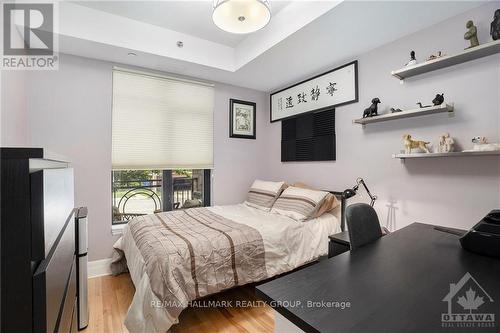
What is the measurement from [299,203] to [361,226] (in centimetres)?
136

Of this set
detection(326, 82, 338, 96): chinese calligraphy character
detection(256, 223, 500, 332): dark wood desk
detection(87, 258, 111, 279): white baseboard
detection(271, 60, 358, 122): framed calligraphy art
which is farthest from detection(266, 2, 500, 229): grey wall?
detection(87, 258, 111, 279): white baseboard

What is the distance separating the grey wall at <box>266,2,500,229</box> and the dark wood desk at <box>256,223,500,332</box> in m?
0.94

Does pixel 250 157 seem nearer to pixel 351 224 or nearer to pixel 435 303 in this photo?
pixel 351 224

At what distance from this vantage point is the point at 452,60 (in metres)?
1.83

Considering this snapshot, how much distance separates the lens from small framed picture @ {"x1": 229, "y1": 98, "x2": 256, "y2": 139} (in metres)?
3.70

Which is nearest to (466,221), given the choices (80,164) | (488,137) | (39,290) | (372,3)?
(488,137)

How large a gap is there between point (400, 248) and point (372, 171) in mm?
1430

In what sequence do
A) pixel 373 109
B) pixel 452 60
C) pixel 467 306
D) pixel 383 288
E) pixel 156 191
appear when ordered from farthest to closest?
pixel 156 191
pixel 373 109
pixel 452 60
pixel 383 288
pixel 467 306

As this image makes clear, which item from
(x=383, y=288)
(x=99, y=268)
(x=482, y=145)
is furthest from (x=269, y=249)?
(x=99, y=268)

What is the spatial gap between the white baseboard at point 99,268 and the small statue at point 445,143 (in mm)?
3589

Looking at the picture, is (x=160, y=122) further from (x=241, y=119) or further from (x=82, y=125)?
(x=241, y=119)

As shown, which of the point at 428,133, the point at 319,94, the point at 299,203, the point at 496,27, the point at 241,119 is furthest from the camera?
the point at 241,119

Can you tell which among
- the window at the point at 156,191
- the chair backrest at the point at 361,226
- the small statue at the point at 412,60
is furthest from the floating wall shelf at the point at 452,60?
the window at the point at 156,191

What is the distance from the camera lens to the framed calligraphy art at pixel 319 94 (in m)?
2.71
